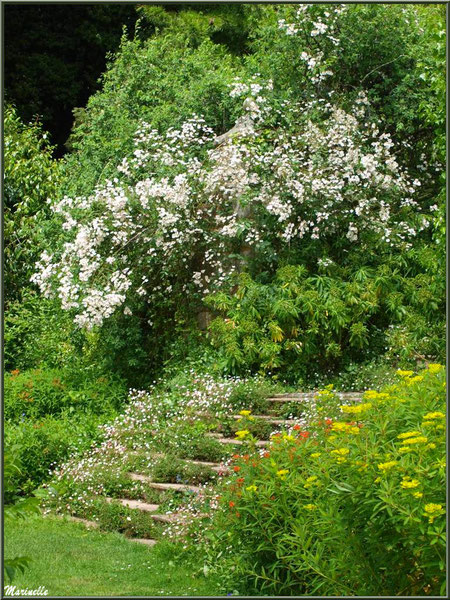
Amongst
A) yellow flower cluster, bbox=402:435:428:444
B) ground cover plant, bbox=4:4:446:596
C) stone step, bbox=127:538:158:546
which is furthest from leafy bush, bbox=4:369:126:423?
yellow flower cluster, bbox=402:435:428:444

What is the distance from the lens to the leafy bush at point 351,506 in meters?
3.34

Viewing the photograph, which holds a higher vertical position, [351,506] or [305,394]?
[351,506]

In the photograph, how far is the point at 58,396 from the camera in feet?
27.5

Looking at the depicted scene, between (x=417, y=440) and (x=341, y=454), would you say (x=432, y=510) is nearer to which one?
(x=417, y=440)

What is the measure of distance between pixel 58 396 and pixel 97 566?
11.8ft

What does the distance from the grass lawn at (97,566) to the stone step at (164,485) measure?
0.60 meters

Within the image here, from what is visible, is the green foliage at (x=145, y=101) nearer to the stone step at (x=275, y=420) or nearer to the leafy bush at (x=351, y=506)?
the stone step at (x=275, y=420)

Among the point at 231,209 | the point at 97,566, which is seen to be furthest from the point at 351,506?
the point at 231,209

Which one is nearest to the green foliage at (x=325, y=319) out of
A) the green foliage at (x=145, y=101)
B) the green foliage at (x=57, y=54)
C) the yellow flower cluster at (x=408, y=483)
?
the green foliage at (x=145, y=101)

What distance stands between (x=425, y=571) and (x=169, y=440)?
138 inches

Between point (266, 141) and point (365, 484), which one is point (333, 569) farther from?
point (266, 141)

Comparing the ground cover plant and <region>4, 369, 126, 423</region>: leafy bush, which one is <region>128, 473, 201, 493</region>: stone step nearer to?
the ground cover plant

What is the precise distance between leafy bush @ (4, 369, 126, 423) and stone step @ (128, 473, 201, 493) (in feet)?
5.05

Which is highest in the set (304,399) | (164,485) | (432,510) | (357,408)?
(357,408)
